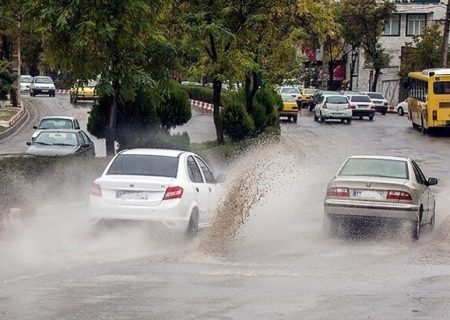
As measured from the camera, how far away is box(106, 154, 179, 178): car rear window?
50.9ft

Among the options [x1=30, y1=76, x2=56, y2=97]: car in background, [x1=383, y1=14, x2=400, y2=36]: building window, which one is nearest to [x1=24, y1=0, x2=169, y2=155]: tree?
[x1=30, y1=76, x2=56, y2=97]: car in background

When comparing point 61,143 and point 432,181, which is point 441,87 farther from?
point 432,181

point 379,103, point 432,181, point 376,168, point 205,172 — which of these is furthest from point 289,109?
point 205,172

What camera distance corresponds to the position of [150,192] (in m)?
15.0

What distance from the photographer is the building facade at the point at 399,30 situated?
91812mm

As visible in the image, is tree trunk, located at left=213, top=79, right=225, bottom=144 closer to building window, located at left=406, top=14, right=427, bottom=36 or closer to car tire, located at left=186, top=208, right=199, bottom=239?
car tire, located at left=186, top=208, right=199, bottom=239

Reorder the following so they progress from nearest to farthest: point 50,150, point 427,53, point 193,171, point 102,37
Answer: point 193,171
point 102,37
point 50,150
point 427,53

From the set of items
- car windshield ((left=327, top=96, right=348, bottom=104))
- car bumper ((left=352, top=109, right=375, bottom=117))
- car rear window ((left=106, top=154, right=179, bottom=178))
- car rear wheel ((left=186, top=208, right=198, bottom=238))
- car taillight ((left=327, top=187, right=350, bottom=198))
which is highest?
car rear window ((left=106, top=154, right=179, bottom=178))

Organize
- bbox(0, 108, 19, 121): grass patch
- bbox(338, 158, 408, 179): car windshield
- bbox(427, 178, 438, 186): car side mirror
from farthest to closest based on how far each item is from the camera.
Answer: bbox(0, 108, 19, 121): grass patch → bbox(427, 178, 438, 186): car side mirror → bbox(338, 158, 408, 179): car windshield

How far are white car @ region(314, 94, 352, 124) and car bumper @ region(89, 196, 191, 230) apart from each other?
4118cm

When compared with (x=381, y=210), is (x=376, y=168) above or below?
above

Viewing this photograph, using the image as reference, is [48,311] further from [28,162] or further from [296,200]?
[296,200]

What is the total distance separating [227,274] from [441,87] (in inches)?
1313

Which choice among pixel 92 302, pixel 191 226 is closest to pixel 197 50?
pixel 191 226
